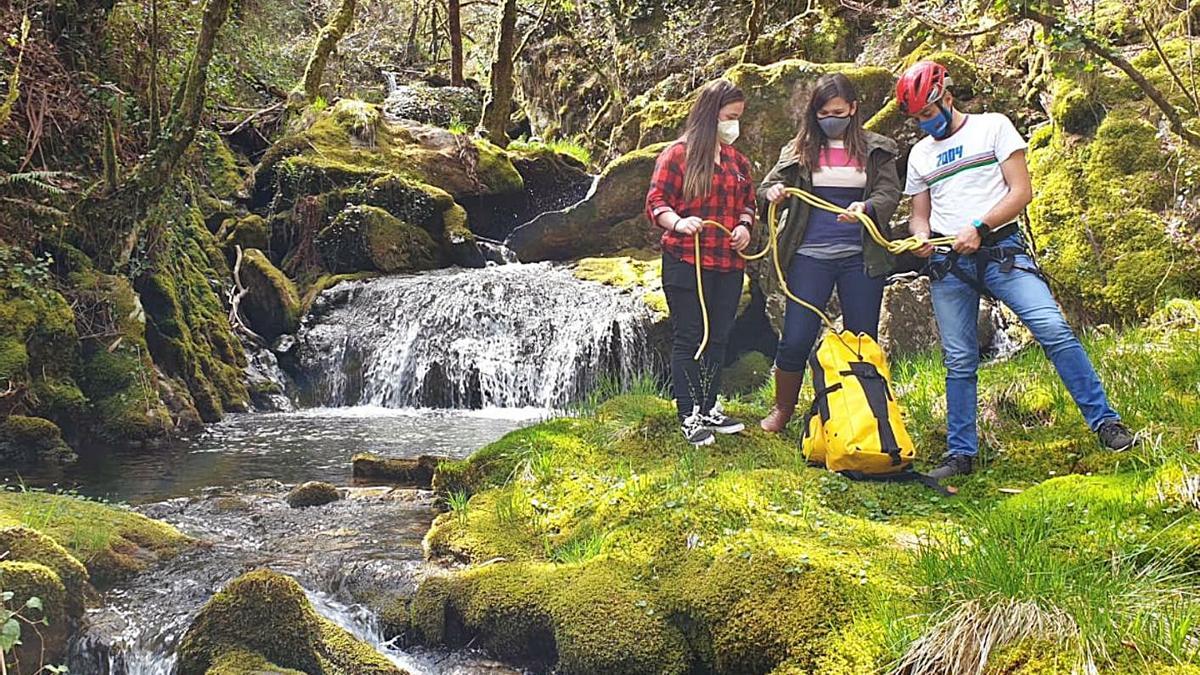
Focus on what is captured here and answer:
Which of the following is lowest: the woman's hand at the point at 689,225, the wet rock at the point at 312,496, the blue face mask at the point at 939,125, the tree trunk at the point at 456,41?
the wet rock at the point at 312,496

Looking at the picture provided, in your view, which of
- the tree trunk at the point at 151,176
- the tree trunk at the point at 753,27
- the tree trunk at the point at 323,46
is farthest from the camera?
the tree trunk at the point at 323,46

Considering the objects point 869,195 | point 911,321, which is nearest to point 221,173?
point 911,321

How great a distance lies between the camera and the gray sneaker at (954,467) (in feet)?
12.4

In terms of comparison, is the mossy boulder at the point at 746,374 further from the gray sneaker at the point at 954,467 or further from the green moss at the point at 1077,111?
the gray sneaker at the point at 954,467

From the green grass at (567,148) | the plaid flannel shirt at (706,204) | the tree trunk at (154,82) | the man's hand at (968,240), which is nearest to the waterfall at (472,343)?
the tree trunk at (154,82)

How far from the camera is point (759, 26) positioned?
1571cm

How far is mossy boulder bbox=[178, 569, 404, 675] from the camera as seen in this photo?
121 inches

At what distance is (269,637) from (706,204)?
301 cm

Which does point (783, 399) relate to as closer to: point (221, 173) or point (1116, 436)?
point (1116, 436)

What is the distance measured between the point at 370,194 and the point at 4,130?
665 centimetres

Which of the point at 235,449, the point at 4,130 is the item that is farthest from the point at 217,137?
the point at 235,449

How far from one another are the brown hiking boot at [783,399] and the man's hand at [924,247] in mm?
973

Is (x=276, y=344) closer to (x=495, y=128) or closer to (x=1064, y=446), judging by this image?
(x=495, y=128)

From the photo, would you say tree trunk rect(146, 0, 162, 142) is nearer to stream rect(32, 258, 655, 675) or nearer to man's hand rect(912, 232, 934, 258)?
stream rect(32, 258, 655, 675)
